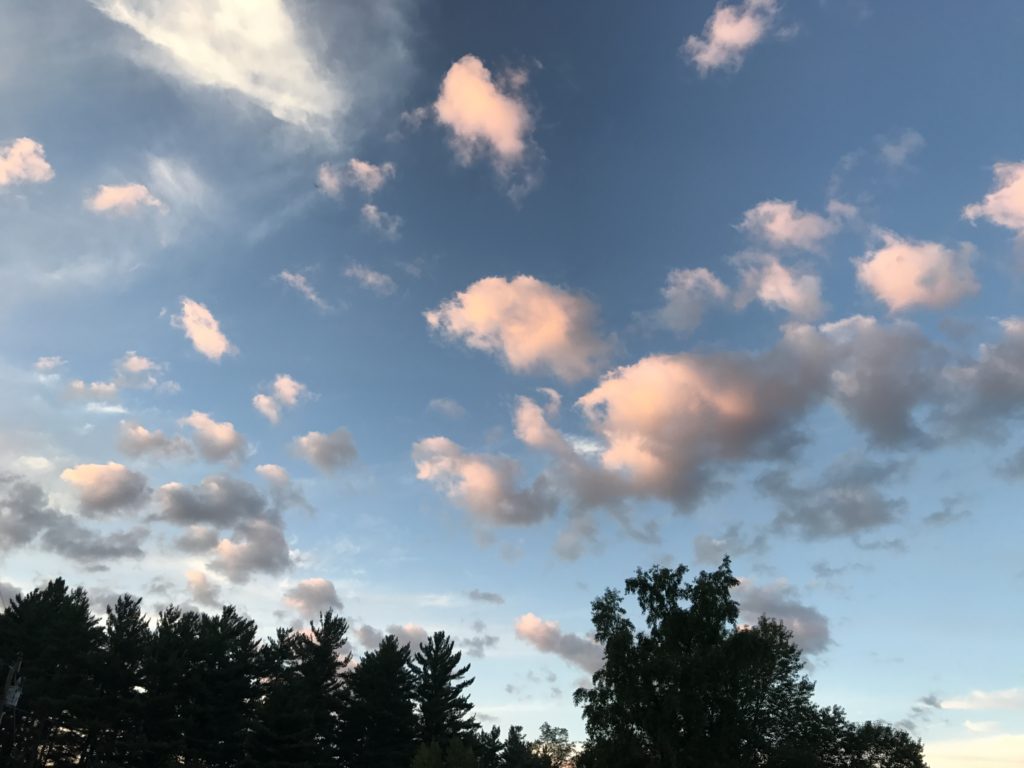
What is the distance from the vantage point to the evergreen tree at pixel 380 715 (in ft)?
223

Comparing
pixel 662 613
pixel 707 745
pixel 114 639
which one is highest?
pixel 662 613

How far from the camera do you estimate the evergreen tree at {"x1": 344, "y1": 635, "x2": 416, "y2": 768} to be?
223 ft

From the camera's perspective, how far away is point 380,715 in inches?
2746

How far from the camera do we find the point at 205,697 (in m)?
63.1

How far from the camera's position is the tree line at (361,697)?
5016 centimetres

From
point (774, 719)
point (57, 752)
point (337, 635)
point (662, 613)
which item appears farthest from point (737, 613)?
point (57, 752)

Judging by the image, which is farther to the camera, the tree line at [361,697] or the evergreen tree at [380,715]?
the evergreen tree at [380,715]

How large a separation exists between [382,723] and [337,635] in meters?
10.1

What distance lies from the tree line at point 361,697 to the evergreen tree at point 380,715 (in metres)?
0.14

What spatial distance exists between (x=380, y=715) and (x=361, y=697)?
2.74 metres

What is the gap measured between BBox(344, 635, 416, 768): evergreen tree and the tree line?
0.46ft

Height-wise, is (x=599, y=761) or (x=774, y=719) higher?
(x=774, y=719)

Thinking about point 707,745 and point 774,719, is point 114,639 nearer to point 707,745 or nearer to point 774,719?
point 707,745

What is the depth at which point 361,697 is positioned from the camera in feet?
233
